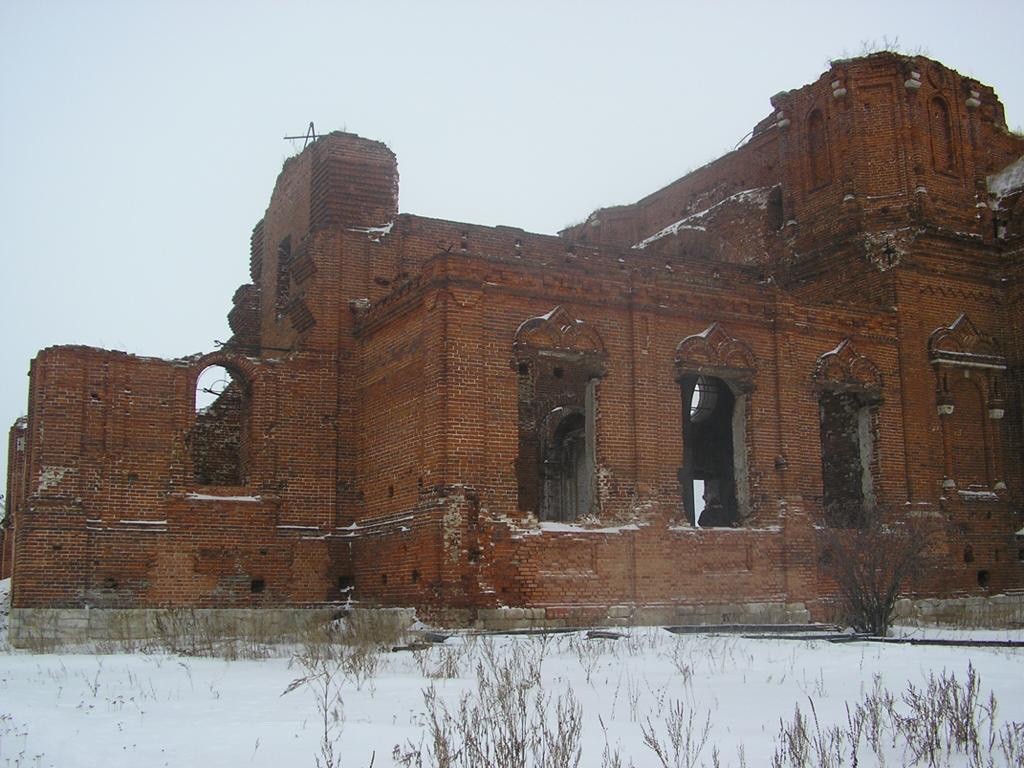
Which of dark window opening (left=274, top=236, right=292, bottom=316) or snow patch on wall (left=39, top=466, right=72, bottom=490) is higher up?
dark window opening (left=274, top=236, right=292, bottom=316)

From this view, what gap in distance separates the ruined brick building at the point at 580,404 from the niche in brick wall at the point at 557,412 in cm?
6

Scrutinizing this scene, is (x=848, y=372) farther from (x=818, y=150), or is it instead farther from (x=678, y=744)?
(x=678, y=744)

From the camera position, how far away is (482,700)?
7.82 metres

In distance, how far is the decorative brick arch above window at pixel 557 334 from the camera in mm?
17375

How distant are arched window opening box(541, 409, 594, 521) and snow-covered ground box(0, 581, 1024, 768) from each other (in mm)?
11920

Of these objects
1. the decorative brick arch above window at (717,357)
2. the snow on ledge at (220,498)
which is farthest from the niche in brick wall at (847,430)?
the snow on ledge at (220,498)

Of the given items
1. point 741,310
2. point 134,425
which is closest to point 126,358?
point 134,425

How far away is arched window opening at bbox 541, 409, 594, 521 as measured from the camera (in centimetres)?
2481

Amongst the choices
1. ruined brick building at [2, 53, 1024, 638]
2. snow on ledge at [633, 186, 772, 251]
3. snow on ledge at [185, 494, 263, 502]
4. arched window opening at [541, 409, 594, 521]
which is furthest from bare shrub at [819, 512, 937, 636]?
snow on ledge at [185, 494, 263, 502]

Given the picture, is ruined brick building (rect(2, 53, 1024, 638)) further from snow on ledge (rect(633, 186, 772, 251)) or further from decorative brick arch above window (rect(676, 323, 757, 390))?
snow on ledge (rect(633, 186, 772, 251))

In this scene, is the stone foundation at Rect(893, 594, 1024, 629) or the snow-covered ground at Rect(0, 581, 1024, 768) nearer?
the snow-covered ground at Rect(0, 581, 1024, 768)

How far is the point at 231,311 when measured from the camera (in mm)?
24016

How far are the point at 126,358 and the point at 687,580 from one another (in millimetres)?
9309

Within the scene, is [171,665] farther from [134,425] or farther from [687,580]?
[687,580]
